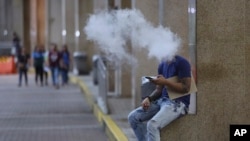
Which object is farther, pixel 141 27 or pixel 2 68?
pixel 2 68

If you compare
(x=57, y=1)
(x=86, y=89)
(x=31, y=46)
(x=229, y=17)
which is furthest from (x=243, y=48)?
(x=31, y=46)

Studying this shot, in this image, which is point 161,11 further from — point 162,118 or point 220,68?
point 162,118

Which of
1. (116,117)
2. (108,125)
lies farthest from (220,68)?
(116,117)

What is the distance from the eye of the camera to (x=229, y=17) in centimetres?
863

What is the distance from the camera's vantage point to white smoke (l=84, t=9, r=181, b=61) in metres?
8.38

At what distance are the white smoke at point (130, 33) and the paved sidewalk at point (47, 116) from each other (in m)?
4.04

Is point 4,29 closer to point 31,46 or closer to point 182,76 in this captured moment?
point 31,46

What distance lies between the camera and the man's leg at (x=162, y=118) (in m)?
7.95

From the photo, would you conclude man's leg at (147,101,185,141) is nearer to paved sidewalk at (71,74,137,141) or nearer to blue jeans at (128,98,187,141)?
blue jeans at (128,98,187,141)

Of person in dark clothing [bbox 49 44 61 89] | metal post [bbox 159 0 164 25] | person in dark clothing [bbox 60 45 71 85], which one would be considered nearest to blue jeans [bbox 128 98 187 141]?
metal post [bbox 159 0 164 25]

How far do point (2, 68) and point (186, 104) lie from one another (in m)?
29.6

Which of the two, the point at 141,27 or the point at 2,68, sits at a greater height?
the point at 141,27

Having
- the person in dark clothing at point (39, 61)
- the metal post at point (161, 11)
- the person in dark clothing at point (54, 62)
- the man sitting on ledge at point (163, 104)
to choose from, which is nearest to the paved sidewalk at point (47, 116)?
the person in dark clothing at point (54, 62)

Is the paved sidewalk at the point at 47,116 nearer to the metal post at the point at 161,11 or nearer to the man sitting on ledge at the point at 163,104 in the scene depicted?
the metal post at the point at 161,11
